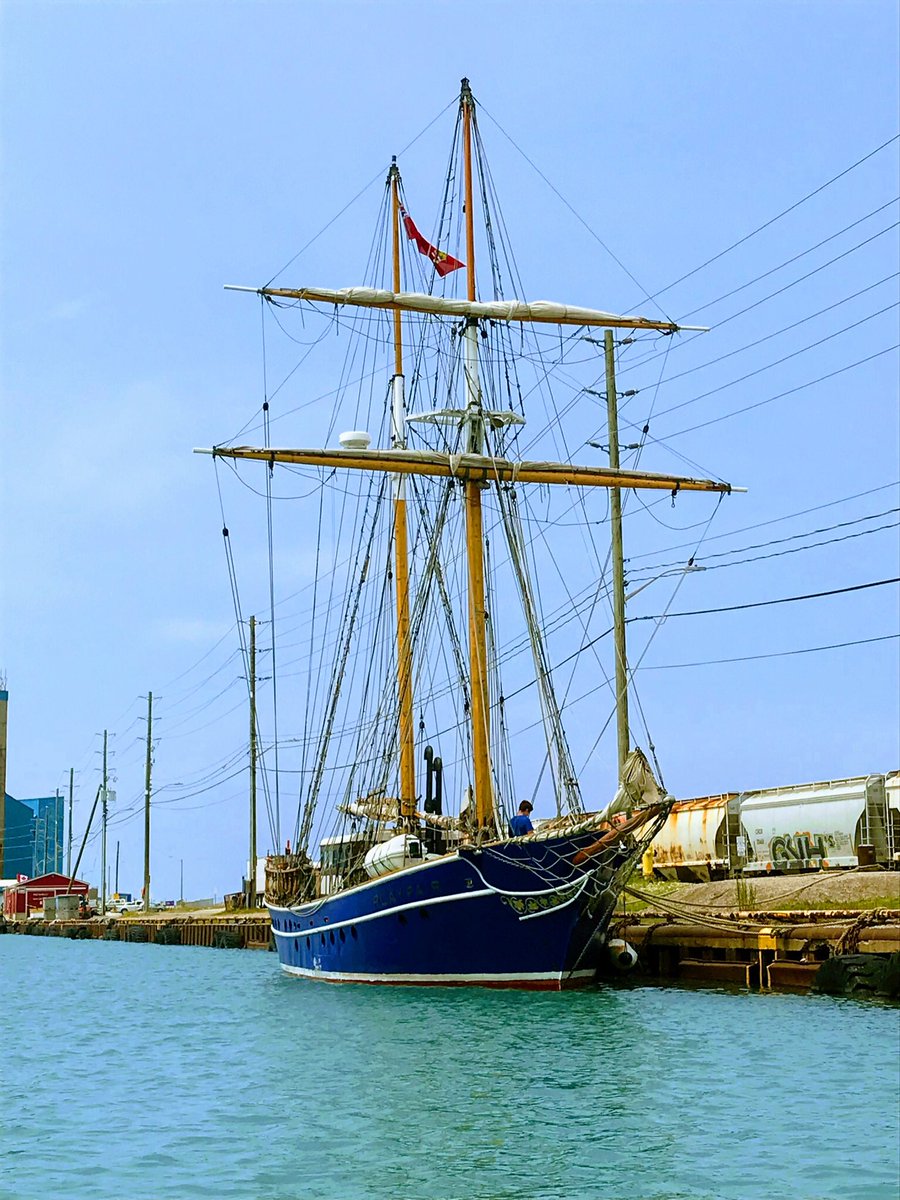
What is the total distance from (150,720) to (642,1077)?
88.7 meters

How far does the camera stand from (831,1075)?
1697cm

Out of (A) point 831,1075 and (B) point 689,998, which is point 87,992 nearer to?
(B) point 689,998

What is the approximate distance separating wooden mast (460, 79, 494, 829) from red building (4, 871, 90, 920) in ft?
299

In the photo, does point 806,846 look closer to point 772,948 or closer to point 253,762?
point 772,948

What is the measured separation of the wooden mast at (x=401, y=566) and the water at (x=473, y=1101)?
11185mm

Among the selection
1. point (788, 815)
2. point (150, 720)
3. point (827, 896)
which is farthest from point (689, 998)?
point (150, 720)

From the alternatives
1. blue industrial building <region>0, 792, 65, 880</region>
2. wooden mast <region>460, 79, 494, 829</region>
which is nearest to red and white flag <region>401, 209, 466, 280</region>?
wooden mast <region>460, 79, 494, 829</region>

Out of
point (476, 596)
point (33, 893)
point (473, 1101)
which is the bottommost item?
point (473, 1101)

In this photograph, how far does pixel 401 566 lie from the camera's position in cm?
4666

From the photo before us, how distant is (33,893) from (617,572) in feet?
310

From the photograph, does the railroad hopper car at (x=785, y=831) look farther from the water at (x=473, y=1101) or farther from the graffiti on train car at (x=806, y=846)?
the water at (x=473, y=1101)

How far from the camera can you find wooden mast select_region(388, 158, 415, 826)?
127 ft

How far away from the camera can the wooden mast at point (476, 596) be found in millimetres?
32938

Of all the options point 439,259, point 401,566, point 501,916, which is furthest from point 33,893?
point 501,916
